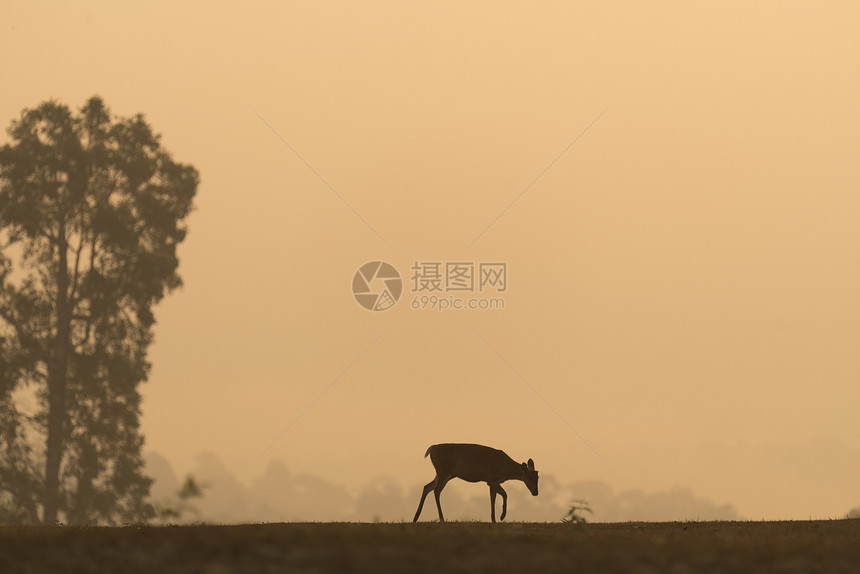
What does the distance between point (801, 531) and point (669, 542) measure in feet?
15.9

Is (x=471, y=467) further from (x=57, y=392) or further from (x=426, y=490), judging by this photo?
(x=57, y=392)

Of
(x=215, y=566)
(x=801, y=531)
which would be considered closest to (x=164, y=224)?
(x=801, y=531)

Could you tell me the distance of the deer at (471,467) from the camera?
24.3 meters

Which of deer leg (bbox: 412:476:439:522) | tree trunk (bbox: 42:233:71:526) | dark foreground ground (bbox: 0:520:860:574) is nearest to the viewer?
dark foreground ground (bbox: 0:520:860:574)

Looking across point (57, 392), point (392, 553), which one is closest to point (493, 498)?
point (392, 553)

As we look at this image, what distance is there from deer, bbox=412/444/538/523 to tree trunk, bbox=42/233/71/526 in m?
20.6

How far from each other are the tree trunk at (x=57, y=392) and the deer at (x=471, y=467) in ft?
67.5

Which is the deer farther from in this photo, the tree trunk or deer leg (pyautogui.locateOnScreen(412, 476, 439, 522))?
the tree trunk

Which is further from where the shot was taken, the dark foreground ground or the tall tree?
the tall tree

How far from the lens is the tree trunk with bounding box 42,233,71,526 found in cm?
4028

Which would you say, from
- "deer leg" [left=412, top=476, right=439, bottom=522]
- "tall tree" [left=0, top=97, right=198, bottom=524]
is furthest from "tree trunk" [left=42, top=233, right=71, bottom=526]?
"deer leg" [left=412, top=476, right=439, bottom=522]

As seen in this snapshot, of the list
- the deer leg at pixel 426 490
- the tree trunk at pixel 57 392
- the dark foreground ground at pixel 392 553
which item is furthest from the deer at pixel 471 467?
the tree trunk at pixel 57 392

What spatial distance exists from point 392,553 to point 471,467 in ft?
38.2

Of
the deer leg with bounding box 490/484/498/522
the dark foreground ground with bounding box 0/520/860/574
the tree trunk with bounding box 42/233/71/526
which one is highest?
the tree trunk with bounding box 42/233/71/526
